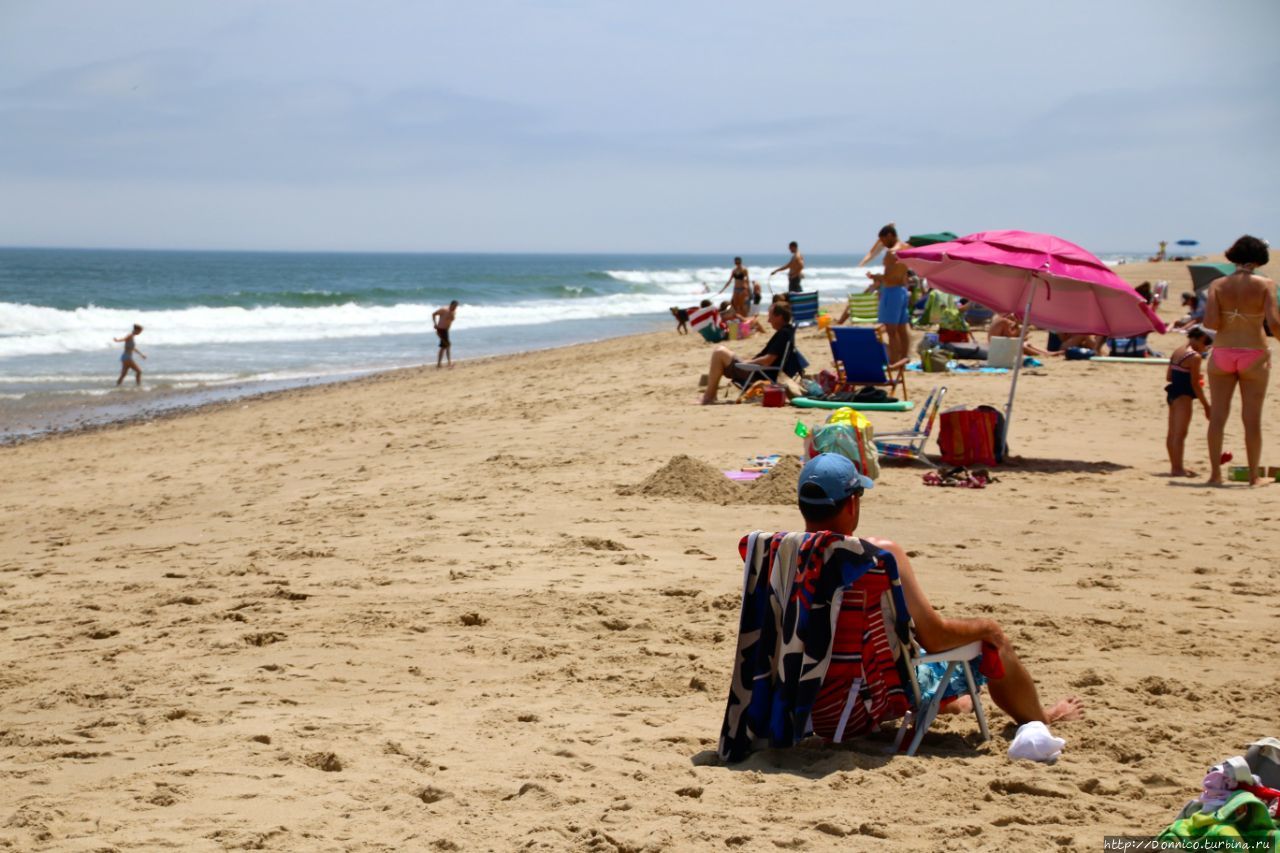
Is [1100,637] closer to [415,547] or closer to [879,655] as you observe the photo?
[879,655]

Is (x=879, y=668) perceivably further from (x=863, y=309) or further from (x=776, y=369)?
(x=863, y=309)

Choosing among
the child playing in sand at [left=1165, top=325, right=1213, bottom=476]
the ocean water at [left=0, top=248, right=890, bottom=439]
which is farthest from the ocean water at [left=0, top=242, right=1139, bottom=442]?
the child playing in sand at [left=1165, top=325, right=1213, bottom=476]

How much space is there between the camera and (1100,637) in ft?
16.4

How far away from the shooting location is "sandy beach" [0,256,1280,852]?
3.39m

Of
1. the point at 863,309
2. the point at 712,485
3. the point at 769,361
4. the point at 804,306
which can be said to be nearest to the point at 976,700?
the point at 712,485

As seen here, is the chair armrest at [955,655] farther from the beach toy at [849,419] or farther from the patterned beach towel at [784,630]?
the beach toy at [849,419]

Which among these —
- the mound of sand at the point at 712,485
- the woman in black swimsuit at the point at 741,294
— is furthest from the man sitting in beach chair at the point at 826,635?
the woman in black swimsuit at the point at 741,294

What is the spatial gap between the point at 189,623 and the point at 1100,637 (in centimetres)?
388

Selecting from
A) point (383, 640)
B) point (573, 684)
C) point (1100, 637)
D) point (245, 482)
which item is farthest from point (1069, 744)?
point (245, 482)

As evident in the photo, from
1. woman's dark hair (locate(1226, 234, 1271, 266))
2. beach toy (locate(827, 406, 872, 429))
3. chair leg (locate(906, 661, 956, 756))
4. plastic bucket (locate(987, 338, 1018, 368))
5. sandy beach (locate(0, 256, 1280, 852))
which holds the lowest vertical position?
sandy beach (locate(0, 256, 1280, 852))

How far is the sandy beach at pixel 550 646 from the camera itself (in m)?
3.39

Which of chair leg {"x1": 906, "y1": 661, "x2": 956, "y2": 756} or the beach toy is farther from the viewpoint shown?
the beach toy

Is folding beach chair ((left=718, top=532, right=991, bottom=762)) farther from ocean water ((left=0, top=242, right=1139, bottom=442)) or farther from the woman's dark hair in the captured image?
ocean water ((left=0, top=242, right=1139, bottom=442))

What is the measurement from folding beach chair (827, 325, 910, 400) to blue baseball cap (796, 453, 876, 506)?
7672 millimetres
